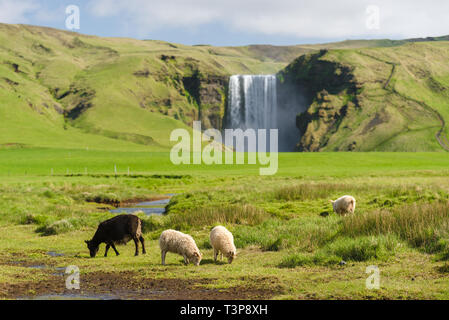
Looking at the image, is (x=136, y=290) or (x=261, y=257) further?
(x=261, y=257)

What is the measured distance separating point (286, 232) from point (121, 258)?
6.96 m

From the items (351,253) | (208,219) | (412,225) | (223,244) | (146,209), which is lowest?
(146,209)

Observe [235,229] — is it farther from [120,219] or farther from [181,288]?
Result: [181,288]

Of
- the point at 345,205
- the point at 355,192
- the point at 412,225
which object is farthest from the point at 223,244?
the point at 355,192

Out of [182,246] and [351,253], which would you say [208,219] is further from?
[351,253]

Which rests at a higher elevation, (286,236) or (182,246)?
(182,246)

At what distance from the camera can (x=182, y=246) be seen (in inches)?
696

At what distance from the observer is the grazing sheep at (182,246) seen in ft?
57.3

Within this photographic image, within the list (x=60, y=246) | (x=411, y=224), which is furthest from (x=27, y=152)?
(x=411, y=224)

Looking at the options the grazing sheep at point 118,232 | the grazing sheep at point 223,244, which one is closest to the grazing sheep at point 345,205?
the grazing sheep at point 223,244

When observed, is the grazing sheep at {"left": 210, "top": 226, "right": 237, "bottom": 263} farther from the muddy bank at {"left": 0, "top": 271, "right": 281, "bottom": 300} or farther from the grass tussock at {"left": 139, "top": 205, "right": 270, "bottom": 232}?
the grass tussock at {"left": 139, "top": 205, "right": 270, "bottom": 232}

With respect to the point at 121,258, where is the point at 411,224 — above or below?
above
